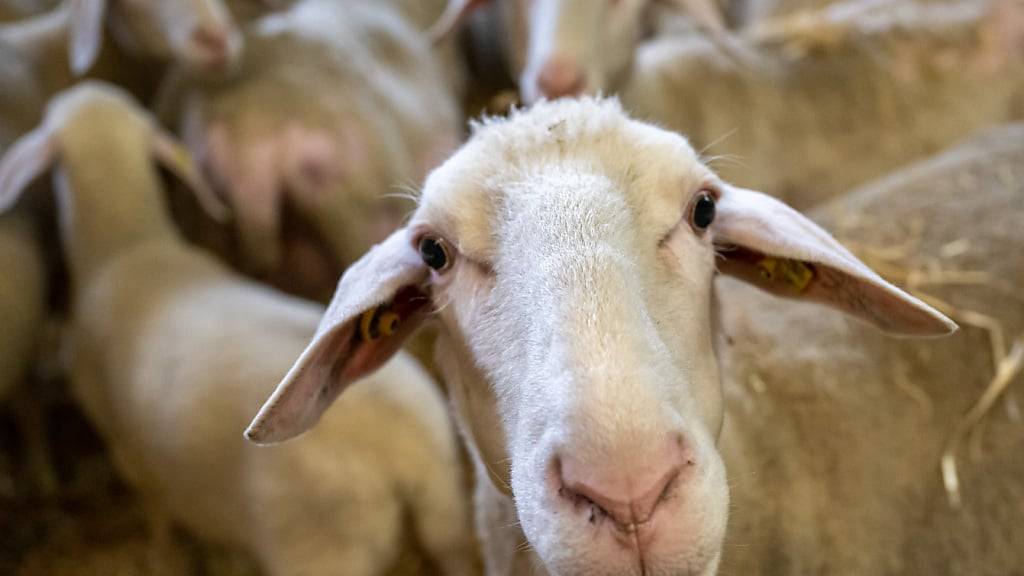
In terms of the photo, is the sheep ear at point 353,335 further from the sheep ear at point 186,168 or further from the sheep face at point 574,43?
the sheep ear at point 186,168

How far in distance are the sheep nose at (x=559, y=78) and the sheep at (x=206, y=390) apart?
3.08 ft

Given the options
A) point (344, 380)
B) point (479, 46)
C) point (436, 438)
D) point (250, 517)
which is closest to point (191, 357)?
point (250, 517)

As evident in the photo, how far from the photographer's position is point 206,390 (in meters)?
2.52

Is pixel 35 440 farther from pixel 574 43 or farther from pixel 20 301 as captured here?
pixel 574 43

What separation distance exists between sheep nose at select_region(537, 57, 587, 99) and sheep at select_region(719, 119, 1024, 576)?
3.04ft

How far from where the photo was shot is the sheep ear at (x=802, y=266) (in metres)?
1.60

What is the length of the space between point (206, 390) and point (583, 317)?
155 cm

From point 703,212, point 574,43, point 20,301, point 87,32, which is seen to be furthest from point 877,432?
point 87,32

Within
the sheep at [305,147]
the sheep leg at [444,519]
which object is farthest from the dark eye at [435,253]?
the sheep at [305,147]

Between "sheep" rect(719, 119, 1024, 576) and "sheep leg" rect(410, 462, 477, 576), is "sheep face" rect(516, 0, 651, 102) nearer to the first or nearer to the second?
"sheep" rect(719, 119, 1024, 576)

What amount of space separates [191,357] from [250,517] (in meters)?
0.48

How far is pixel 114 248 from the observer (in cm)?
323

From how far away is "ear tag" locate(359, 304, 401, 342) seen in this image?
1.79 metres

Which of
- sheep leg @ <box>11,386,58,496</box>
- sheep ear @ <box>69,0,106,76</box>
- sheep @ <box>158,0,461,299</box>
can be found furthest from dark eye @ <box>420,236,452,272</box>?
sheep leg @ <box>11,386,58,496</box>
